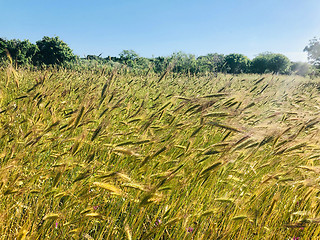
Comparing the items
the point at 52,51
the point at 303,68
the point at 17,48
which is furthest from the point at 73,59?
the point at 303,68

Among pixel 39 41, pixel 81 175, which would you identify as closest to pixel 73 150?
pixel 81 175

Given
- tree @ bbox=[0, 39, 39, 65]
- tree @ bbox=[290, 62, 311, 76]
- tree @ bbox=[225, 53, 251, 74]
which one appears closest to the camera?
tree @ bbox=[0, 39, 39, 65]

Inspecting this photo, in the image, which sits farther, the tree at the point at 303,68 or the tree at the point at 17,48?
the tree at the point at 303,68

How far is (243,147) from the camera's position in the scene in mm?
1314

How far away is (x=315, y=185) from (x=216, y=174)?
1.68 feet

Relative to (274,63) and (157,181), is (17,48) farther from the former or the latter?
(274,63)

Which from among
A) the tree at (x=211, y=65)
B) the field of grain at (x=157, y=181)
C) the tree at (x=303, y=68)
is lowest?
the field of grain at (x=157, y=181)

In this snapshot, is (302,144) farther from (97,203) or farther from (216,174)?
(97,203)

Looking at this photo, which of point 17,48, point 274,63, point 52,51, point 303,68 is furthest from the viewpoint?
point 274,63

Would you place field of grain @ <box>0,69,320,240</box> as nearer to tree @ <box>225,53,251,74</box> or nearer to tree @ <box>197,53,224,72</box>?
tree @ <box>197,53,224,72</box>

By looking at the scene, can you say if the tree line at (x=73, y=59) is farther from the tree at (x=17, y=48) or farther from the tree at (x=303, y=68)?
the tree at (x=303, y=68)

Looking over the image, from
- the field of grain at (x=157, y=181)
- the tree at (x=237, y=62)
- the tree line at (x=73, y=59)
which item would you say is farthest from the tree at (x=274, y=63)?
the field of grain at (x=157, y=181)

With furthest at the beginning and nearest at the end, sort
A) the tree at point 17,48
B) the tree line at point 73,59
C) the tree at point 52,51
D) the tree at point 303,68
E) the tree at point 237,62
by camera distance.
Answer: the tree at point 237,62, the tree at point 303,68, the tree at point 52,51, the tree at point 17,48, the tree line at point 73,59

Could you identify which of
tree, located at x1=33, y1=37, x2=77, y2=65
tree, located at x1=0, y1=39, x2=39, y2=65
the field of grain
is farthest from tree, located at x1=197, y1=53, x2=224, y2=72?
tree, located at x1=0, y1=39, x2=39, y2=65
